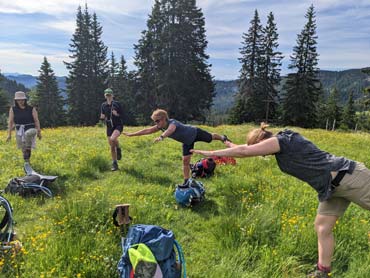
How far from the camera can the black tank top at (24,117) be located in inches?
321

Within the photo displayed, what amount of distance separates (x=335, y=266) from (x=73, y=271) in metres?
3.44

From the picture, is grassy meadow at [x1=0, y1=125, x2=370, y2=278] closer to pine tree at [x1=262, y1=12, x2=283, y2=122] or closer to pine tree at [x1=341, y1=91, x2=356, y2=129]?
pine tree at [x1=262, y1=12, x2=283, y2=122]

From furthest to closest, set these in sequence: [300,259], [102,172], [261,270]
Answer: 1. [102,172]
2. [300,259]
3. [261,270]

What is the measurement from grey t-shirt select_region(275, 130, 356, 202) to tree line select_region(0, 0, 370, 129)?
3630cm

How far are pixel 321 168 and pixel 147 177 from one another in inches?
220

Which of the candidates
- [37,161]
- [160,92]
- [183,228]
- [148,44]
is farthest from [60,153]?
[148,44]

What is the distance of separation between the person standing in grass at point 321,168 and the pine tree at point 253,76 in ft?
147

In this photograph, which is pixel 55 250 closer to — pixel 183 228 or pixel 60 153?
pixel 183 228

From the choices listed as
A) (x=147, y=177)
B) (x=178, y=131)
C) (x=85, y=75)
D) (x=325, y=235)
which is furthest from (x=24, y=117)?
(x=85, y=75)

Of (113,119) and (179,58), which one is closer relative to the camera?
(113,119)

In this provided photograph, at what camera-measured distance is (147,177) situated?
8344 mm

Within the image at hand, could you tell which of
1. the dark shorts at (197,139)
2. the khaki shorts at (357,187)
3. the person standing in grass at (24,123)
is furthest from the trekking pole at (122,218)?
the person standing in grass at (24,123)

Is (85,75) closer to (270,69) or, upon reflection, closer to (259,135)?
(270,69)

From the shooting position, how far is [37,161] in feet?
30.6
